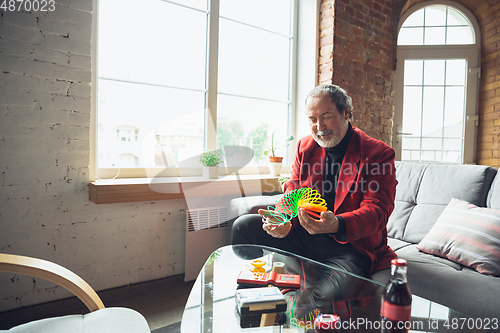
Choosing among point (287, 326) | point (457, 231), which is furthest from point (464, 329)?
point (457, 231)

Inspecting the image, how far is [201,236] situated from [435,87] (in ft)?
10.7

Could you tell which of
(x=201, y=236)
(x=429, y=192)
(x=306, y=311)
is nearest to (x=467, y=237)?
(x=429, y=192)

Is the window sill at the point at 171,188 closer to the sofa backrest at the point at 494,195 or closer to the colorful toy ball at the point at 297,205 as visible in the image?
the colorful toy ball at the point at 297,205

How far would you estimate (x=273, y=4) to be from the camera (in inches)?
130

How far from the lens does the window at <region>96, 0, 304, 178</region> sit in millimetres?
2389

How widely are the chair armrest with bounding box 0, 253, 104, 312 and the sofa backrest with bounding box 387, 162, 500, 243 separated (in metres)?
1.88

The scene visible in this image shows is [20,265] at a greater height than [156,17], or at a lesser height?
lesser

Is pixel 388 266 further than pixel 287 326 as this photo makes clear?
Yes

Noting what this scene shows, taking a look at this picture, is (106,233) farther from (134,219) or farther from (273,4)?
(273,4)

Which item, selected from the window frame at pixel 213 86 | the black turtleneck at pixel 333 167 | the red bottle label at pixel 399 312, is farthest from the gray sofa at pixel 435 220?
the red bottle label at pixel 399 312

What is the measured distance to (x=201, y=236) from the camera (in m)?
2.50

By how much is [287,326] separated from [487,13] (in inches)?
180

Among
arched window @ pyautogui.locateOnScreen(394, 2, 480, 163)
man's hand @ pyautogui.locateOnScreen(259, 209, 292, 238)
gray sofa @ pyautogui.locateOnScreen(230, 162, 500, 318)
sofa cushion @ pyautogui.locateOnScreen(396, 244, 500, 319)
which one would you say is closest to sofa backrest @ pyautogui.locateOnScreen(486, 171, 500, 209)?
gray sofa @ pyautogui.locateOnScreen(230, 162, 500, 318)

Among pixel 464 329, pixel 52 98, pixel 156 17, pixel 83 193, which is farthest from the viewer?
pixel 156 17
